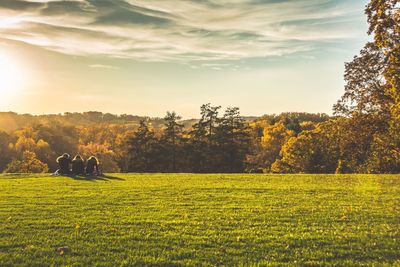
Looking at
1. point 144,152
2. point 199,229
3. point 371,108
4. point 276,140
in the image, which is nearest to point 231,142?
point 144,152

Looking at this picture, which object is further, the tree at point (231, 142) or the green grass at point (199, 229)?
the tree at point (231, 142)

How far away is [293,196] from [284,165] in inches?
2540

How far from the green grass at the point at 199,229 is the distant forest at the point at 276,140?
11.8 metres

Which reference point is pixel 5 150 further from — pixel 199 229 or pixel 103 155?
pixel 199 229

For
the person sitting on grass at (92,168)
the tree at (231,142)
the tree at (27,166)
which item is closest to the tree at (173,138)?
the tree at (231,142)

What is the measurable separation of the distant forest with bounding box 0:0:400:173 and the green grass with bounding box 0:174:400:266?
38.7 ft

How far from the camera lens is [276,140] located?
113m

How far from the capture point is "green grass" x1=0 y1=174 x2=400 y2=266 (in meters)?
10.9

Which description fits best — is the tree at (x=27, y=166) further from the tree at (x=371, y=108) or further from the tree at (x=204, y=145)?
the tree at (x=371, y=108)

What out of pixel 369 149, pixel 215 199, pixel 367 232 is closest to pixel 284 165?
pixel 369 149

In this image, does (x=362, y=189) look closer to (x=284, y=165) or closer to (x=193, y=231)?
(x=193, y=231)

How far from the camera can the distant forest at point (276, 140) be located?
127 ft

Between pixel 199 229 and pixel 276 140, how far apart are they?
101412mm

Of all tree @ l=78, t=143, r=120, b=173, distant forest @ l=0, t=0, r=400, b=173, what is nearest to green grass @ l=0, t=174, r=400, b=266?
distant forest @ l=0, t=0, r=400, b=173
